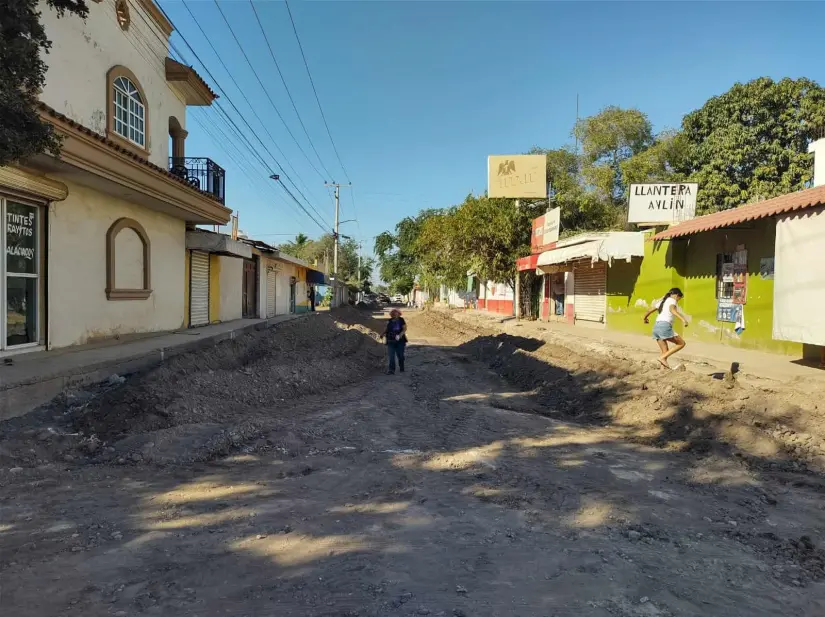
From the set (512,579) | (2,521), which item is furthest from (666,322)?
(2,521)

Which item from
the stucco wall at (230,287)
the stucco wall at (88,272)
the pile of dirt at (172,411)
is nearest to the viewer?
the pile of dirt at (172,411)

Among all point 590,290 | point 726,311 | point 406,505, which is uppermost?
point 590,290

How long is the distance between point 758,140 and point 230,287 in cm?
2368

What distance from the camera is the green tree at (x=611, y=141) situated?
27.5m

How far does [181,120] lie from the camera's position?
13.2 m

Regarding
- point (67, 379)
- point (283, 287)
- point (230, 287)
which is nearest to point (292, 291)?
point (283, 287)

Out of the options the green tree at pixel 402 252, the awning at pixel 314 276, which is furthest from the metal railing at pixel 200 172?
the green tree at pixel 402 252

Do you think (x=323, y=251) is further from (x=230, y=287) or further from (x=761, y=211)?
(x=761, y=211)

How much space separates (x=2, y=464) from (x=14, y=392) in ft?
3.83

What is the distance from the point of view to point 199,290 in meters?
14.5

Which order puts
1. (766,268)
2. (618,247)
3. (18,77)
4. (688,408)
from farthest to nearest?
(618,247) → (766,268) → (688,408) → (18,77)

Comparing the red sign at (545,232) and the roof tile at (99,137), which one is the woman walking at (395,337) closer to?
the roof tile at (99,137)

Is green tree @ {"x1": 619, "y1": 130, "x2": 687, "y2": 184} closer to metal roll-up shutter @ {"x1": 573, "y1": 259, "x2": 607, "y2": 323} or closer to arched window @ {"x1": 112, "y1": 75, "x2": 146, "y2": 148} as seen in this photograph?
metal roll-up shutter @ {"x1": 573, "y1": 259, "x2": 607, "y2": 323}

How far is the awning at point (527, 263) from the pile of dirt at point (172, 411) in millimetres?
12389
